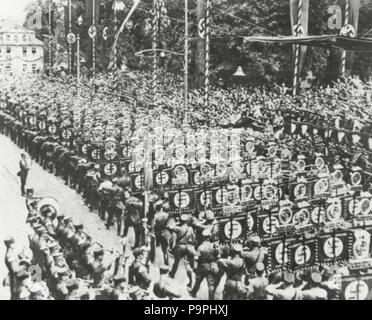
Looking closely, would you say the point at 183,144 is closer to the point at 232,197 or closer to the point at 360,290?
→ the point at 232,197

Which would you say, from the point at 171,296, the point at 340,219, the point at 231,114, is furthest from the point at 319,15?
the point at 171,296

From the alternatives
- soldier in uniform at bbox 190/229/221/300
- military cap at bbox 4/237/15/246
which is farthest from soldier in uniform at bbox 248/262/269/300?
military cap at bbox 4/237/15/246

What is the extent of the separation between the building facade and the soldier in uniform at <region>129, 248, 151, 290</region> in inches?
203

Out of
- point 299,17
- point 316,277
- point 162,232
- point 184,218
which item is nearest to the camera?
point 316,277

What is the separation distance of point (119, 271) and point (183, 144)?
379 centimetres

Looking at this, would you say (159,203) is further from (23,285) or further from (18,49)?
(18,49)

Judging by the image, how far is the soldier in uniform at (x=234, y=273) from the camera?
8461mm

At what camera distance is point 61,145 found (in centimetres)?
1249

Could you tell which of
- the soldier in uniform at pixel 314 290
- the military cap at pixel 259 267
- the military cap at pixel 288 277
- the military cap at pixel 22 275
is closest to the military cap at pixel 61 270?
the military cap at pixel 22 275

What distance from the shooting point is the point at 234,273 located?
8.52m

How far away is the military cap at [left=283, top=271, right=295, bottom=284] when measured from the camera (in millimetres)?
8195

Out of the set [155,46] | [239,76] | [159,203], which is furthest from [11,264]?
[239,76]

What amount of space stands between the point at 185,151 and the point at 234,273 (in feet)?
12.8

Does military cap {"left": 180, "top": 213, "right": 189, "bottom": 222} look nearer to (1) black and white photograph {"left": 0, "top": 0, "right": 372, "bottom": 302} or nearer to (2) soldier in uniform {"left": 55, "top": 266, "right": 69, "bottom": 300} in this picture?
(1) black and white photograph {"left": 0, "top": 0, "right": 372, "bottom": 302}
